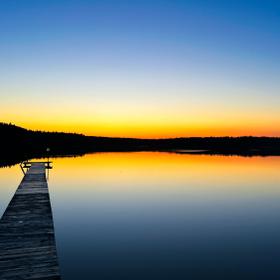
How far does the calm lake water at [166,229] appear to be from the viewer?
10328mm

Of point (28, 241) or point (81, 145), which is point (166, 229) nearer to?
point (28, 241)

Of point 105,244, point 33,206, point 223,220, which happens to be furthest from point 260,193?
point 33,206

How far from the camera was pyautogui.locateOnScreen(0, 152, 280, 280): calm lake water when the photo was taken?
10.3 metres

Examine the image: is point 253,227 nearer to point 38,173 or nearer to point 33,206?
point 33,206

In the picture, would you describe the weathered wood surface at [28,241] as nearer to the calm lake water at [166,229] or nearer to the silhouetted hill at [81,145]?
the calm lake water at [166,229]

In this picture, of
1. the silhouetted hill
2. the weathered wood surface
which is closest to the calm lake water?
the weathered wood surface

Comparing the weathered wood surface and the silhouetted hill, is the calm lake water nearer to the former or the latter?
the weathered wood surface

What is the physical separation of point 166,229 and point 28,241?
7.21 metres

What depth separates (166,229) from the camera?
585 inches

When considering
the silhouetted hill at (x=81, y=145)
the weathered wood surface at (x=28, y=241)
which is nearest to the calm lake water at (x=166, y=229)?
the weathered wood surface at (x=28, y=241)

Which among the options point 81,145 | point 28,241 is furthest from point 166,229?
point 81,145

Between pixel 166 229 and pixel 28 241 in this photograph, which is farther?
pixel 166 229

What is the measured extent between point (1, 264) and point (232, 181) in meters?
26.8

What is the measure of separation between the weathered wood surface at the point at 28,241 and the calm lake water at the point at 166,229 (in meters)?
1.22
